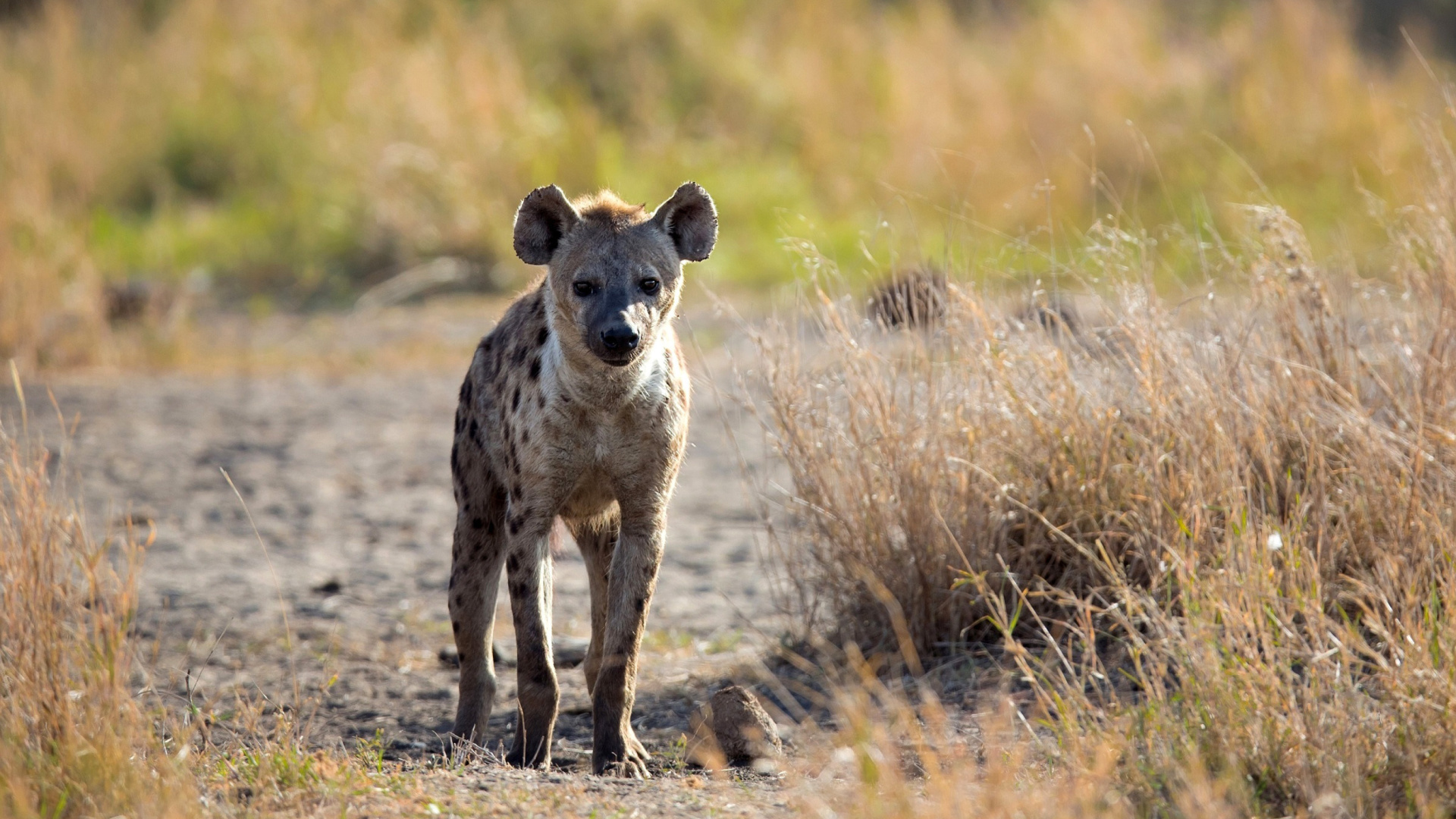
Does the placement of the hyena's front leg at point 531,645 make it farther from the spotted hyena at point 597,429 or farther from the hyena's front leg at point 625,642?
the hyena's front leg at point 625,642

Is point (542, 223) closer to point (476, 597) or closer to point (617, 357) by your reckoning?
point (617, 357)

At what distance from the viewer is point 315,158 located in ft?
43.0

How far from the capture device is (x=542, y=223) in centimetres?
425

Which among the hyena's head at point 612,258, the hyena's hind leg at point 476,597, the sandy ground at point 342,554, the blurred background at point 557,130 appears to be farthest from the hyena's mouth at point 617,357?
the blurred background at point 557,130

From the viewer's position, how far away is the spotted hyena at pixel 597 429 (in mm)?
A: 3982

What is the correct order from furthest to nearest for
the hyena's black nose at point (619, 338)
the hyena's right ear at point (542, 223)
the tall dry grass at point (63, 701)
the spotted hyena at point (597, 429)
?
the hyena's right ear at point (542, 223)
the spotted hyena at point (597, 429)
the hyena's black nose at point (619, 338)
the tall dry grass at point (63, 701)

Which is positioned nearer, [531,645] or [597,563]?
[531,645]

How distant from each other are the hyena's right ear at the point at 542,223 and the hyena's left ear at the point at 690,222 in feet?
0.81

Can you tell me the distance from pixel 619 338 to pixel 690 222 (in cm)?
63

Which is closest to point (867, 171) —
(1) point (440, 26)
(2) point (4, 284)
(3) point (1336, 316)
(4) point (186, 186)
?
(1) point (440, 26)

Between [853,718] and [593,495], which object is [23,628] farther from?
[853,718]

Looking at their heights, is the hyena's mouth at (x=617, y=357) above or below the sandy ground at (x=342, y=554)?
above

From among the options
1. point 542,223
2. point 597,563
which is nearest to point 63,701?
point 597,563

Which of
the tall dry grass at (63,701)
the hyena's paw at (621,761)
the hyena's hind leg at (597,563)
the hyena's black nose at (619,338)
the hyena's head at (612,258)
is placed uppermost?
the hyena's head at (612,258)
